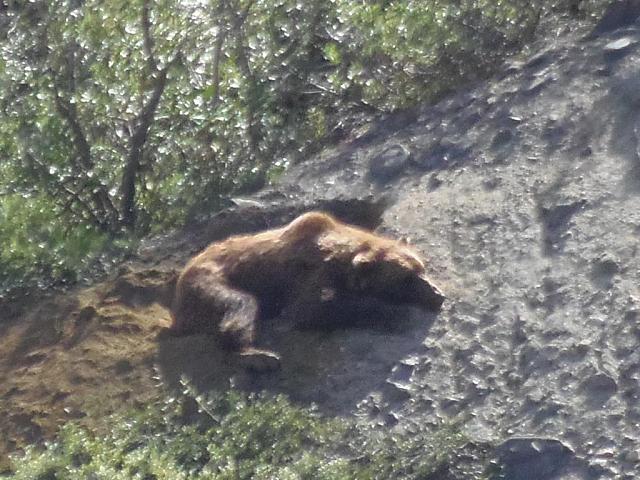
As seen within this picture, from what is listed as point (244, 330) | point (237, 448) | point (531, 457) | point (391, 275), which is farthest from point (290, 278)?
point (531, 457)

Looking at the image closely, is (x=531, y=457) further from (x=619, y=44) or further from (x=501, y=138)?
(x=619, y=44)

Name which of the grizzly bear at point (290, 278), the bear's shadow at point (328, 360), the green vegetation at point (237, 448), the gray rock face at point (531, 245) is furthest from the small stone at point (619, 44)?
the green vegetation at point (237, 448)

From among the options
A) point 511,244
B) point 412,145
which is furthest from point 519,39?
point 511,244

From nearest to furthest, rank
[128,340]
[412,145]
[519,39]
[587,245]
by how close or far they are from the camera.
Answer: [587,245] → [128,340] → [412,145] → [519,39]

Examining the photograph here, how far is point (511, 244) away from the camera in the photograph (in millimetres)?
7465

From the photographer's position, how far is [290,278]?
25.5 feet

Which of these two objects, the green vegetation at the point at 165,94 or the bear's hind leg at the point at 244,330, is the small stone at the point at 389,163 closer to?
the green vegetation at the point at 165,94

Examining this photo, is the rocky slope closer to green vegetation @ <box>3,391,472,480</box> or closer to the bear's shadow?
the bear's shadow

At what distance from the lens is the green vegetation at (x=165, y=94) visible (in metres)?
9.19

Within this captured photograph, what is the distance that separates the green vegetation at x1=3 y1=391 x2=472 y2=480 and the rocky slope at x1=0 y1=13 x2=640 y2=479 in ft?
0.56

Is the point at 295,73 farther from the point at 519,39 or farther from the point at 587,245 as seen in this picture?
the point at 587,245

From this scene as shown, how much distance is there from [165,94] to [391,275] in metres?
2.64

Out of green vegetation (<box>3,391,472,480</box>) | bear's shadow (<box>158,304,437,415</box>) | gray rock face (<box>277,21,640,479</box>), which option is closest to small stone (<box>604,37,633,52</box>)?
gray rock face (<box>277,21,640,479</box>)

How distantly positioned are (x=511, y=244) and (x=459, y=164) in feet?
3.23
